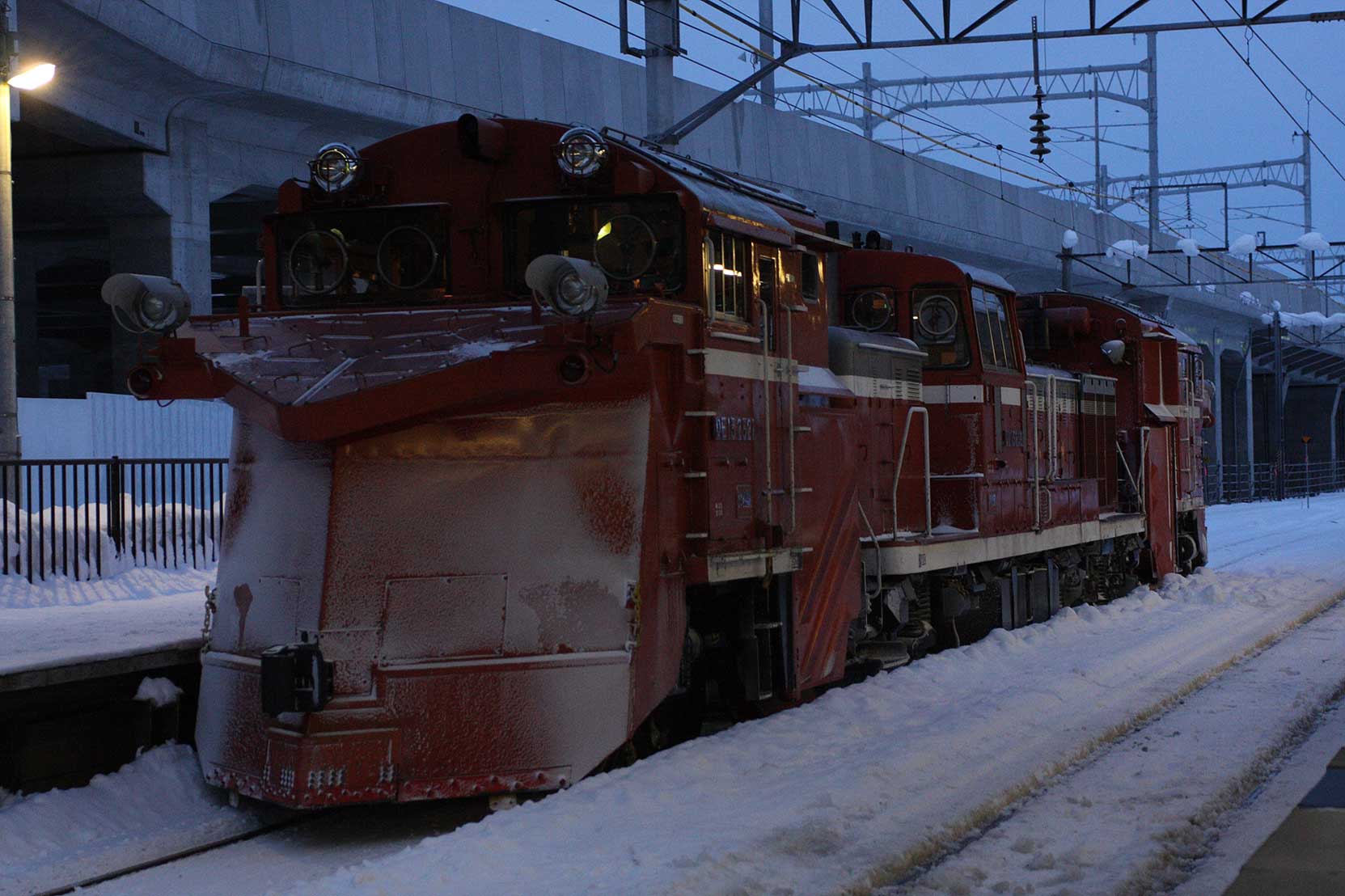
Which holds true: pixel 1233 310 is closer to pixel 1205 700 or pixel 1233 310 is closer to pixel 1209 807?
pixel 1205 700

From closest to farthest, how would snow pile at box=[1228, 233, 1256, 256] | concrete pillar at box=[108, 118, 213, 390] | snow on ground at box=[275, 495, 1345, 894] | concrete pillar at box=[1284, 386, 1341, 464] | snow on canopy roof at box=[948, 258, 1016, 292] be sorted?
snow on ground at box=[275, 495, 1345, 894] < snow on canopy roof at box=[948, 258, 1016, 292] < concrete pillar at box=[108, 118, 213, 390] < snow pile at box=[1228, 233, 1256, 256] < concrete pillar at box=[1284, 386, 1341, 464]

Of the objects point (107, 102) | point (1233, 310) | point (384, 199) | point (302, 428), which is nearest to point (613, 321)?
point (302, 428)

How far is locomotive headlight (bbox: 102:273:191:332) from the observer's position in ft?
24.4

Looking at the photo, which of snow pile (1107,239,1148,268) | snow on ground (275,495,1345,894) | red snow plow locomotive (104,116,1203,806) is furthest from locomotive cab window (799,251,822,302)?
snow pile (1107,239,1148,268)

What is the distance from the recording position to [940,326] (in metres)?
12.4

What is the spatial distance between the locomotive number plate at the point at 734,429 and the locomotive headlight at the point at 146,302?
111 inches

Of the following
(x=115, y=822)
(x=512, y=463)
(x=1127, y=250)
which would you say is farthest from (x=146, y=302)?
(x=1127, y=250)

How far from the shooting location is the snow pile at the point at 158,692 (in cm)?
851

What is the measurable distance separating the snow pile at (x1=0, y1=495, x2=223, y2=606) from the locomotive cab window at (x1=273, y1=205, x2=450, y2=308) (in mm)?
6566

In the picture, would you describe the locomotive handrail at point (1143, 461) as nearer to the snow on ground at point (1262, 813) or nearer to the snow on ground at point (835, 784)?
the snow on ground at point (835, 784)

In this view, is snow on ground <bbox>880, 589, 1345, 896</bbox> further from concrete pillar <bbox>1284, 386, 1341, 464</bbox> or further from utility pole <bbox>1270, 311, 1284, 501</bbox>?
concrete pillar <bbox>1284, 386, 1341, 464</bbox>

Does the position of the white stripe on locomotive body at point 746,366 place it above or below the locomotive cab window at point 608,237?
below

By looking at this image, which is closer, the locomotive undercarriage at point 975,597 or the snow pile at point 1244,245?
the locomotive undercarriage at point 975,597

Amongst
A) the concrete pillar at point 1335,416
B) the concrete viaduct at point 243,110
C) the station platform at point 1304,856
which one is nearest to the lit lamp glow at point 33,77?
the concrete viaduct at point 243,110
